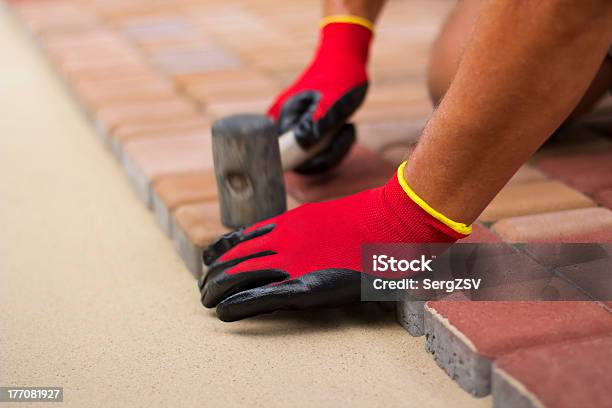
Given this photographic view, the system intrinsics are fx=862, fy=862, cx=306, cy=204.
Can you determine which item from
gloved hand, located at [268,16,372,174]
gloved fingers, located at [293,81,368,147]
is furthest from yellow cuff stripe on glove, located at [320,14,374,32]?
gloved fingers, located at [293,81,368,147]

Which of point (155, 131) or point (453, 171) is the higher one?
point (453, 171)

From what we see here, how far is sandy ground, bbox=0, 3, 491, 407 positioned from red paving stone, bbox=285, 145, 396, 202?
1.04 feet

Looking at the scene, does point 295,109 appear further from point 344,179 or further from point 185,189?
point 185,189

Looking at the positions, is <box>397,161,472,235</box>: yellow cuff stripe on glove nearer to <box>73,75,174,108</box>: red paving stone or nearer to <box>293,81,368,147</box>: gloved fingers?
<box>293,81,368,147</box>: gloved fingers

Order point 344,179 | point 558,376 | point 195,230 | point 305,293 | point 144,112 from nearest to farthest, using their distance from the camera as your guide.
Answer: point 558,376
point 305,293
point 195,230
point 344,179
point 144,112

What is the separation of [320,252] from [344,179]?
51 centimetres

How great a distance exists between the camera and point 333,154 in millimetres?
1894

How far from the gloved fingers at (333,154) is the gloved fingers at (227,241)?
0.35m

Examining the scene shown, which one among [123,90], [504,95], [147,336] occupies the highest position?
[504,95]

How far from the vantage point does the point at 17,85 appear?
3.01m

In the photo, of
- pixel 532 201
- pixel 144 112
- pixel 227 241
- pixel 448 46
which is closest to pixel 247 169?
pixel 227 241

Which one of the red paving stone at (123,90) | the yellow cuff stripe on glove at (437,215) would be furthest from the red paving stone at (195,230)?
the red paving stone at (123,90)

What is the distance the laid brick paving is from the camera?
1260mm

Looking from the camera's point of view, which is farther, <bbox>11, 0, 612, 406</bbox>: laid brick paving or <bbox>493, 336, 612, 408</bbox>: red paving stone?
<bbox>11, 0, 612, 406</bbox>: laid brick paving
